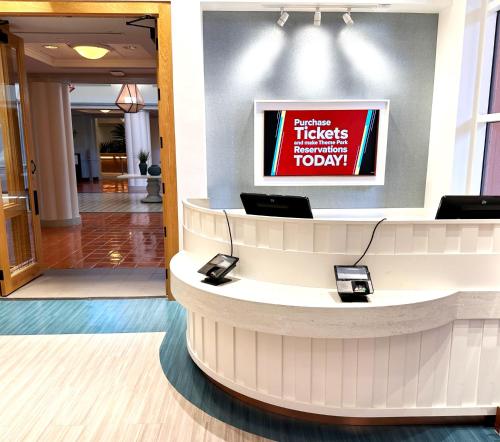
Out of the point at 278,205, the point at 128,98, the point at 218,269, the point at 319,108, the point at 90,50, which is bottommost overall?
the point at 218,269

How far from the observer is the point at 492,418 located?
2186 millimetres

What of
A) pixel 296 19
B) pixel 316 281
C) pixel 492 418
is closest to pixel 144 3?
pixel 296 19

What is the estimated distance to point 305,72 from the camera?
13.5 feet

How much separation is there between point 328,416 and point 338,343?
47cm

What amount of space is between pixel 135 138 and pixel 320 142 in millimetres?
10740

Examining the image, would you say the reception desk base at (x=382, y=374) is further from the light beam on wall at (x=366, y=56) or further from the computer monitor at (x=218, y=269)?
the light beam on wall at (x=366, y=56)

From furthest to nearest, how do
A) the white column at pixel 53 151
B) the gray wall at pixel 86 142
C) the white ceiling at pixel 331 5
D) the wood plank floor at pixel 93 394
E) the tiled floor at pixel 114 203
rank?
1. the gray wall at pixel 86 142
2. the tiled floor at pixel 114 203
3. the white column at pixel 53 151
4. the white ceiling at pixel 331 5
5. the wood plank floor at pixel 93 394

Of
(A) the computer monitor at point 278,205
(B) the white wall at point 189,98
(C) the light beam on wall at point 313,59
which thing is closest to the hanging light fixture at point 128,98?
(B) the white wall at point 189,98

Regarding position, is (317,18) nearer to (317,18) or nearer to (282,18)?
(317,18)

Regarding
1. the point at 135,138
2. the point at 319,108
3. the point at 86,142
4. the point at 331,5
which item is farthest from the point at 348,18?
the point at 86,142

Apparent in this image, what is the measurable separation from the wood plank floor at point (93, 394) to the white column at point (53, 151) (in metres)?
4.63

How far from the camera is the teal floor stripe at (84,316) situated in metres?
3.41

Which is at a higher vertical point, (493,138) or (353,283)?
(493,138)

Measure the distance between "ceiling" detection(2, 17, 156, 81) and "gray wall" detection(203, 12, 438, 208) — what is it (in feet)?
3.13
